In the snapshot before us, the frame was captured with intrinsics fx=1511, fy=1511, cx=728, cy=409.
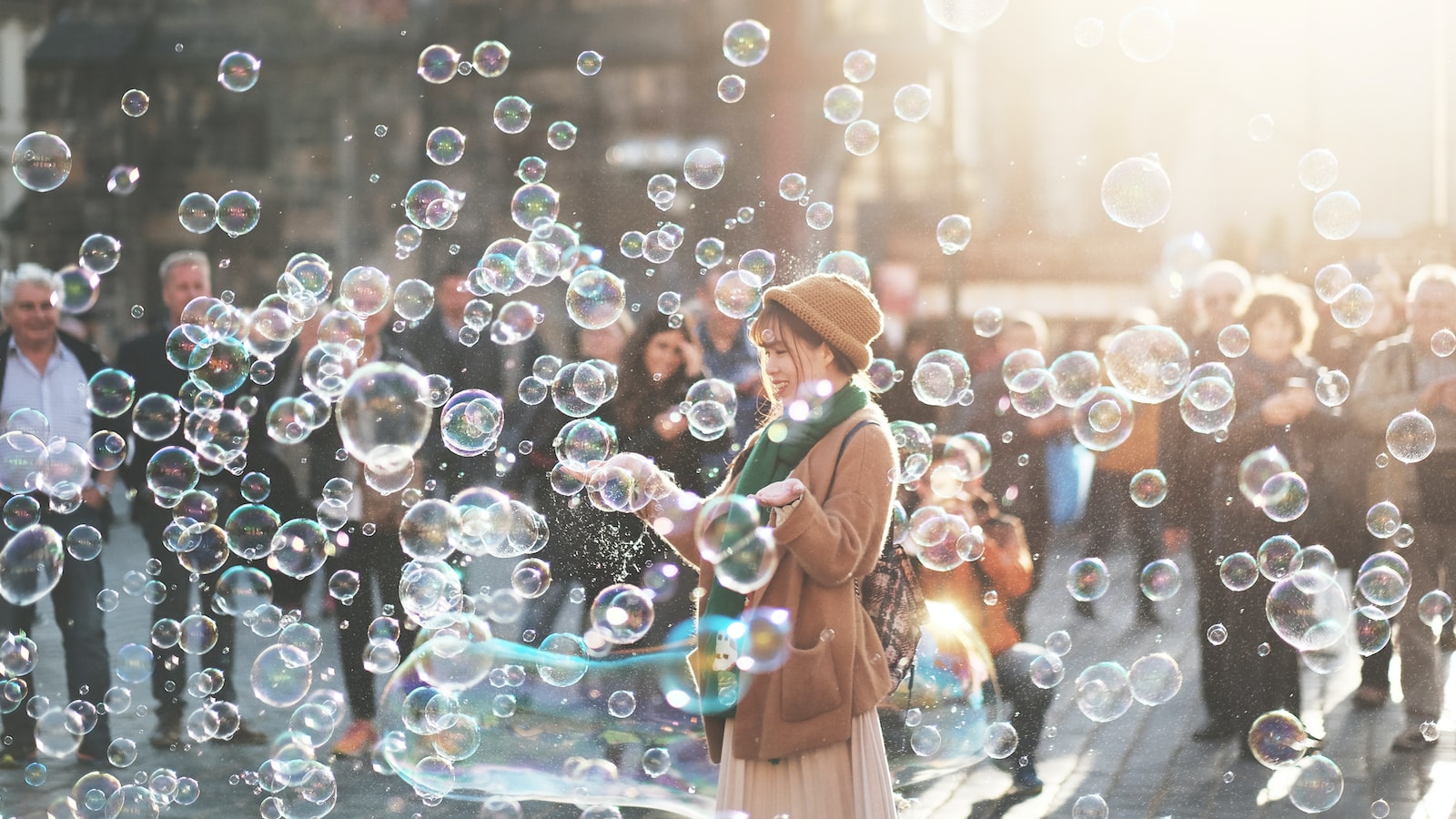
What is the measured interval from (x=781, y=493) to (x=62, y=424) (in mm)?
3698

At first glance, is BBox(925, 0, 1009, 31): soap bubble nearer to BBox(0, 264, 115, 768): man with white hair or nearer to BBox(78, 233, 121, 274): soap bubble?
BBox(78, 233, 121, 274): soap bubble

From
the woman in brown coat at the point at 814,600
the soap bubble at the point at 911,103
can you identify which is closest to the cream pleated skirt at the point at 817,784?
the woman in brown coat at the point at 814,600

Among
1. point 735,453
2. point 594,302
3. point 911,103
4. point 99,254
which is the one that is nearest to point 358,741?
point 735,453

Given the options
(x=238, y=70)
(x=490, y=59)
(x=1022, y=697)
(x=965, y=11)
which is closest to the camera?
(x=1022, y=697)

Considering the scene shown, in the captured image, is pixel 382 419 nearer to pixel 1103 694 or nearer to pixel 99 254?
pixel 99 254

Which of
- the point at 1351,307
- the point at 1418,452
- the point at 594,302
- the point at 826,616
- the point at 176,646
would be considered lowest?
the point at 176,646

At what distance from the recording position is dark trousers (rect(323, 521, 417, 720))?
5.43 metres

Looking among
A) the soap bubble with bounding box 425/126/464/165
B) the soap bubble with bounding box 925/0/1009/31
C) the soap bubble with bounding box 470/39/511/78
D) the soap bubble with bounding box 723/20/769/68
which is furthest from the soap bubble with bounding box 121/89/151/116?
the soap bubble with bounding box 925/0/1009/31

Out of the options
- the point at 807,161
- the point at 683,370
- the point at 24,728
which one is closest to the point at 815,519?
the point at 683,370

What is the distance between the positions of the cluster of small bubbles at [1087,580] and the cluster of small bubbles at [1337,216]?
2.17m

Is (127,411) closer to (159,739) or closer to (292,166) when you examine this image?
(159,739)

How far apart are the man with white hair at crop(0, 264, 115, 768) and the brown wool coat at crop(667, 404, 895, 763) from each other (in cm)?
327

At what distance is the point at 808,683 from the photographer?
8.81 feet

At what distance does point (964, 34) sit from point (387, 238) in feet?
22.9
